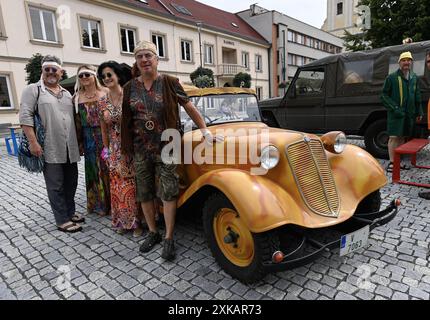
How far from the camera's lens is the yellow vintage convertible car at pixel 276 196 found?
2262 mm

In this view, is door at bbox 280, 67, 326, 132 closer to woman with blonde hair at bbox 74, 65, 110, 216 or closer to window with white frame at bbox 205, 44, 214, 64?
woman with blonde hair at bbox 74, 65, 110, 216

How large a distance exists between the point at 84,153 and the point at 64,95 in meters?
0.81

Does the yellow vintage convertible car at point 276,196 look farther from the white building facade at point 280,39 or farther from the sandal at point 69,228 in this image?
the white building facade at point 280,39

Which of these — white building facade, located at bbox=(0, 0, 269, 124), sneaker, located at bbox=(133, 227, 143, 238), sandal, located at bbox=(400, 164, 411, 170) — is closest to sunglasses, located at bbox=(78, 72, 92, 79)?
sneaker, located at bbox=(133, 227, 143, 238)

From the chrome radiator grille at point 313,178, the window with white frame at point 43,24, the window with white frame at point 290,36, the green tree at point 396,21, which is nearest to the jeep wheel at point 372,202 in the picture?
the chrome radiator grille at point 313,178

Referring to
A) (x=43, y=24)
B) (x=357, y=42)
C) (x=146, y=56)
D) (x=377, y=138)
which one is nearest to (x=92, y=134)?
(x=146, y=56)

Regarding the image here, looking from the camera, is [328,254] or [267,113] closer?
[328,254]

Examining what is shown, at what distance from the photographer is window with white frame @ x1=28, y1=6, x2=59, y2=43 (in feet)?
48.3

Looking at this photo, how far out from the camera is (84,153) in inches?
158

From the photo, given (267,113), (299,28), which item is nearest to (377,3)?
(267,113)

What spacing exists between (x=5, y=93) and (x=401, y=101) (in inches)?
626

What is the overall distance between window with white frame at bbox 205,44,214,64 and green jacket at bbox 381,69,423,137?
22.3m
